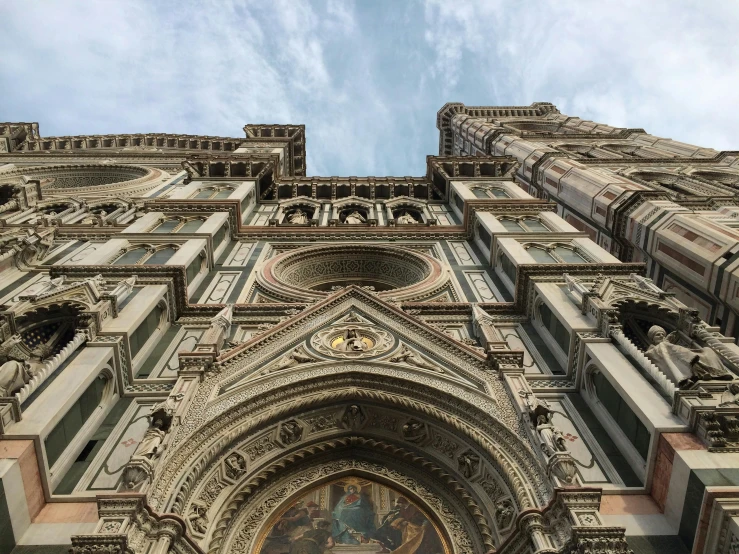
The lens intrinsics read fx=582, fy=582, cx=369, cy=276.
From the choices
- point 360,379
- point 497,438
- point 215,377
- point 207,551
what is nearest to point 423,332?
point 360,379

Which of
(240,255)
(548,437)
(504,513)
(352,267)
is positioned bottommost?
(504,513)

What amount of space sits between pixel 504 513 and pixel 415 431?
2087 millimetres

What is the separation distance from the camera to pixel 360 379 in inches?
390

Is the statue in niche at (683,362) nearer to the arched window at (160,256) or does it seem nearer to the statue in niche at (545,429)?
the statue in niche at (545,429)

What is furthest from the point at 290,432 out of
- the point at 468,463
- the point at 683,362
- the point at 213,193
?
the point at 213,193

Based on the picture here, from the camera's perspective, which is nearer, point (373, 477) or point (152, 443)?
point (152, 443)

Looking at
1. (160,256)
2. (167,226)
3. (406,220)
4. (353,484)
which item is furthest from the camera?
(406,220)

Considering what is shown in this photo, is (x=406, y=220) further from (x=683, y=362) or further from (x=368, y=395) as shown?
(x=683, y=362)

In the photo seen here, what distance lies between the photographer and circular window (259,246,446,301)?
16812mm

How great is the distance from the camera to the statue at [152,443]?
7457 mm

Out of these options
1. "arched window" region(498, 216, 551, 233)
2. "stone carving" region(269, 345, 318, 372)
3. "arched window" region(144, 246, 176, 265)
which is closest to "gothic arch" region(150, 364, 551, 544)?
"stone carving" region(269, 345, 318, 372)

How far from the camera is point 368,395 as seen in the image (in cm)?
966

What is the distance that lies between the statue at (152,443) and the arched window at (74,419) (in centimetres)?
120

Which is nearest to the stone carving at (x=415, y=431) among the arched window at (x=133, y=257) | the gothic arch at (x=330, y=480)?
the gothic arch at (x=330, y=480)
